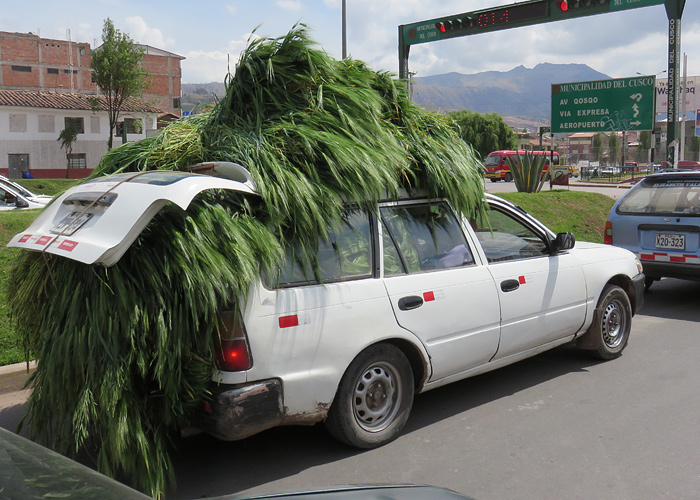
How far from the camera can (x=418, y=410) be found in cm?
495

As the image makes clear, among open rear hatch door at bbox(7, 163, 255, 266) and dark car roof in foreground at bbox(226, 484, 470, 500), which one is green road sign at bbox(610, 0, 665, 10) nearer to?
open rear hatch door at bbox(7, 163, 255, 266)

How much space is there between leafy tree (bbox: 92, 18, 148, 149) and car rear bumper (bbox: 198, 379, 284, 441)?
147 ft

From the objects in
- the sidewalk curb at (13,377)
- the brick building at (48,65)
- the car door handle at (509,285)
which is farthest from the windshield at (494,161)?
the sidewalk curb at (13,377)

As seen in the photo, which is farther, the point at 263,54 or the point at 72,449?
the point at 263,54

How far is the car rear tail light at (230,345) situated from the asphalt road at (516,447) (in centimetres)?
76

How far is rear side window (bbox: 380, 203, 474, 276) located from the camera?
440 cm

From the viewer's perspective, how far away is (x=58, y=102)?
52312 millimetres

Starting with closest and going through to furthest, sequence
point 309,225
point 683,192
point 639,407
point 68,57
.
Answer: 1. point 309,225
2. point 639,407
3. point 683,192
4. point 68,57

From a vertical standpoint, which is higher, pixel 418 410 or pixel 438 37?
pixel 438 37

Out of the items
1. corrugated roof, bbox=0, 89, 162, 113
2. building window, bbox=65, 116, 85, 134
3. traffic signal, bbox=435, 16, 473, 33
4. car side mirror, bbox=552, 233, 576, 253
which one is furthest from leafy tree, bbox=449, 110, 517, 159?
car side mirror, bbox=552, 233, 576, 253

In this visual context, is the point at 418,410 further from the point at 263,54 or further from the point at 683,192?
the point at 683,192

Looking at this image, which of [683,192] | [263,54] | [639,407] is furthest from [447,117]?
[683,192]

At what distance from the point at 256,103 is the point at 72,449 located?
232cm

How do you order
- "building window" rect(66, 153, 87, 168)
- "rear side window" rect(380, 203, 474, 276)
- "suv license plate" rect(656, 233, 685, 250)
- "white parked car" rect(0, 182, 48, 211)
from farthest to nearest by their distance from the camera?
1. "building window" rect(66, 153, 87, 168)
2. "white parked car" rect(0, 182, 48, 211)
3. "suv license plate" rect(656, 233, 685, 250)
4. "rear side window" rect(380, 203, 474, 276)
